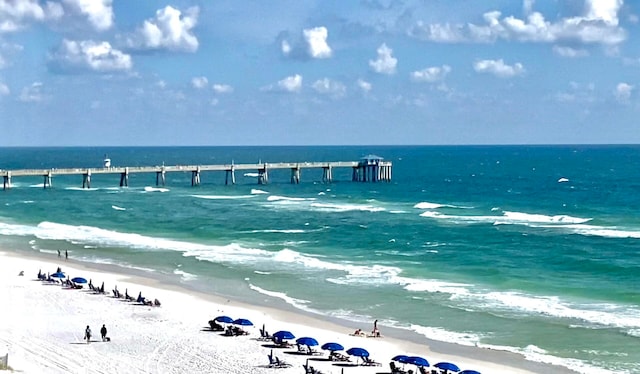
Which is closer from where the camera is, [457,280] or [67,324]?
[67,324]

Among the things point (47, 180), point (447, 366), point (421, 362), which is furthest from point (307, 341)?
point (47, 180)

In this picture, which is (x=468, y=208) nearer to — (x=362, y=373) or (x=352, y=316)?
(x=352, y=316)

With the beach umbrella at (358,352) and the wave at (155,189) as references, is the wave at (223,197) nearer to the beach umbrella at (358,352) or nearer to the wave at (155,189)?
the wave at (155,189)

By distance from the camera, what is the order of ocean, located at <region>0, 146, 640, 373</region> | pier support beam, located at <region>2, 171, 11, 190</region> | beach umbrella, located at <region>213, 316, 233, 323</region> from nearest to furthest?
1. beach umbrella, located at <region>213, 316, 233, 323</region>
2. ocean, located at <region>0, 146, 640, 373</region>
3. pier support beam, located at <region>2, 171, 11, 190</region>

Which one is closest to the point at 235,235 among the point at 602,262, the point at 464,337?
the point at 602,262

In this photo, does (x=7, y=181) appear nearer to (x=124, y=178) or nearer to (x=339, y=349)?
(x=124, y=178)

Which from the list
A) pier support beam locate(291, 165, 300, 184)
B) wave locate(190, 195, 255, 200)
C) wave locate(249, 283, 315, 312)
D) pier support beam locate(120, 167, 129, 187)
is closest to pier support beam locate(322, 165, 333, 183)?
pier support beam locate(291, 165, 300, 184)

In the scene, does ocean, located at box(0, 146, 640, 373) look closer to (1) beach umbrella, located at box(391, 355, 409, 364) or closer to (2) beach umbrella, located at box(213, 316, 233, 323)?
(1) beach umbrella, located at box(391, 355, 409, 364)
